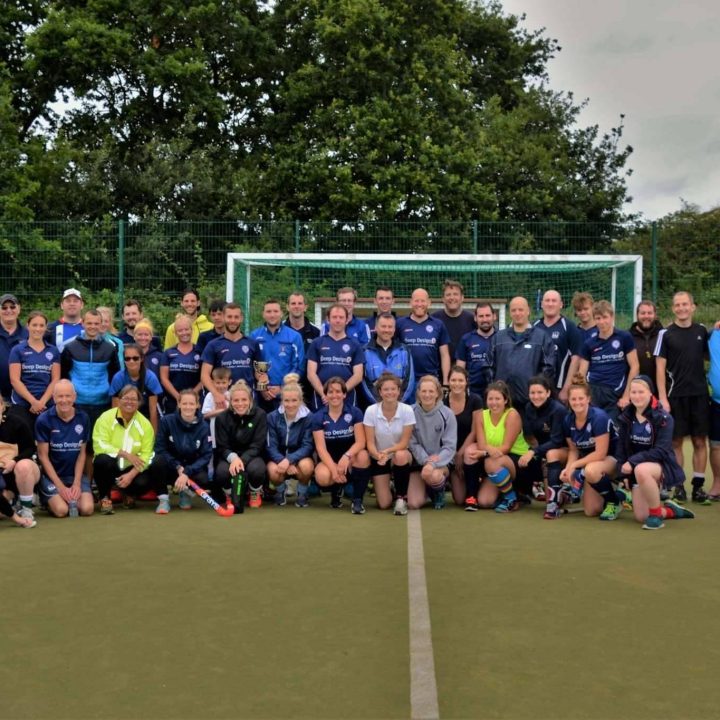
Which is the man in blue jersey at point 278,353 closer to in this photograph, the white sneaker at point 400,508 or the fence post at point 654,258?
the white sneaker at point 400,508

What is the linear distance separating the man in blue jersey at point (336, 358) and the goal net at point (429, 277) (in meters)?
5.69

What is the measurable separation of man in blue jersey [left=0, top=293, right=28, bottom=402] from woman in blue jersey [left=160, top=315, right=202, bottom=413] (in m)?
1.27

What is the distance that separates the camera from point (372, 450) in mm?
8016

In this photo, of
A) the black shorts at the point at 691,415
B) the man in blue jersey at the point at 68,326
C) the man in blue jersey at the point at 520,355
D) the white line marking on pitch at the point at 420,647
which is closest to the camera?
the white line marking on pitch at the point at 420,647

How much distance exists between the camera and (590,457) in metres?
7.60

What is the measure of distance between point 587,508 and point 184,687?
457cm

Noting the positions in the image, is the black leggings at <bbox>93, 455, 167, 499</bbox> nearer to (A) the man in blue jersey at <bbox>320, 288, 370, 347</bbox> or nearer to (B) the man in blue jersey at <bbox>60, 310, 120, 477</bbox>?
(B) the man in blue jersey at <bbox>60, 310, 120, 477</bbox>

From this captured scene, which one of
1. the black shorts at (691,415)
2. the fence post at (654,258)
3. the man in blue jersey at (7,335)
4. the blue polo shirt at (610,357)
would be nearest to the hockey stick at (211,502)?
the man in blue jersey at (7,335)

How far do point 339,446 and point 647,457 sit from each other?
2.49 metres

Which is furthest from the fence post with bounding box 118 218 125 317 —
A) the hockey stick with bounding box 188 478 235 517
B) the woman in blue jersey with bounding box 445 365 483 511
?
the woman in blue jersey with bounding box 445 365 483 511

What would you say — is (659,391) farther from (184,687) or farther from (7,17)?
(7,17)

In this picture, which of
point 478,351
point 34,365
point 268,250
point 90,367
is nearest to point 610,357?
point 478,351

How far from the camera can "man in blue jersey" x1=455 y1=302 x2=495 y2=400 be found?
889 cm

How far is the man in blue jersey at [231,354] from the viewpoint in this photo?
29.1 ft
